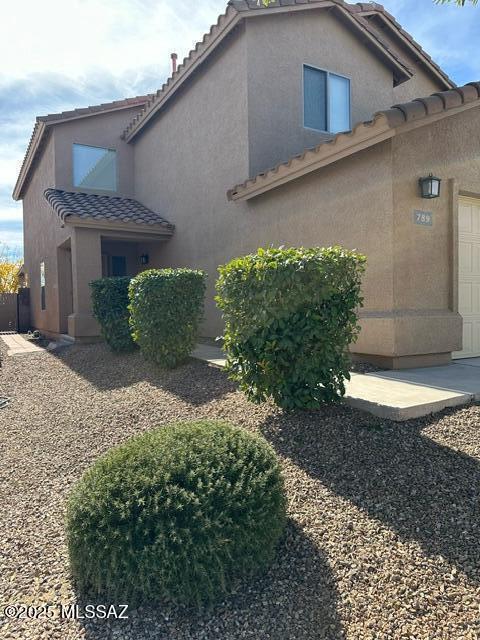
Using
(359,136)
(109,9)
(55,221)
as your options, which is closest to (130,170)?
(55,221)

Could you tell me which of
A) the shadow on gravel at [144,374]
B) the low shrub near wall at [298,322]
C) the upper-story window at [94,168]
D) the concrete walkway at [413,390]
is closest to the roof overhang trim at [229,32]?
the upper-story window at [94,168]

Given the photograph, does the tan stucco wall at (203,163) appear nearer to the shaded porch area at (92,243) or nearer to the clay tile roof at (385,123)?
the shaded porch area at (92,243)

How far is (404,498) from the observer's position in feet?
9.95

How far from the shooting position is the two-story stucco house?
611 cm

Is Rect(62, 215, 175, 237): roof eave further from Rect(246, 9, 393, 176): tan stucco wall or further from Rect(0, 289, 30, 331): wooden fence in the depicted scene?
Rect(0, 289, 30, 331): wooden fence

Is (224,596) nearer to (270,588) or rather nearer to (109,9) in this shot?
(270,588)

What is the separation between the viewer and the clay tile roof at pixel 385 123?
5480mm

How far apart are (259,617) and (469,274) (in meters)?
6.19

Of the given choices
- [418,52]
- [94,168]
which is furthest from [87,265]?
[418,52]

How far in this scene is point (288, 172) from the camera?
24.2ft

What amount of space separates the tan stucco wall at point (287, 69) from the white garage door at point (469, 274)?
3.94 m

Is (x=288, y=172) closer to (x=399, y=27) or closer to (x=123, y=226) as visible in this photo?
(x=123, y=226)

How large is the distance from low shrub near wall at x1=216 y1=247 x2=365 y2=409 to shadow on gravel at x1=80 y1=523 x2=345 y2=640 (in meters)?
1.83

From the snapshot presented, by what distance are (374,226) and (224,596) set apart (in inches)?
202
